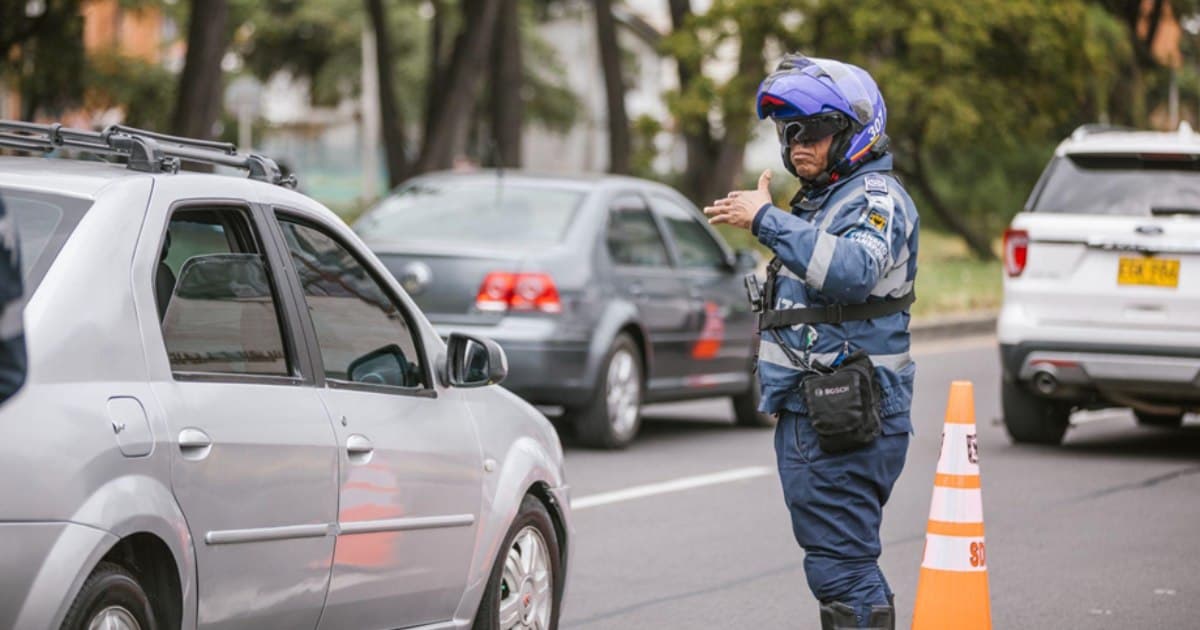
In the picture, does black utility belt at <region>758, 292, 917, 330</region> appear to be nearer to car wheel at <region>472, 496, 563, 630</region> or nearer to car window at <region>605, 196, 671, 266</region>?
car wheel at <region>472, 496, 563, 630</region>

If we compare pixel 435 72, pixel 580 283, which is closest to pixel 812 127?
pixel 580 283

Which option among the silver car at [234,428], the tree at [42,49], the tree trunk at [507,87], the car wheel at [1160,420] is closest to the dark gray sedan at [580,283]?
the car wheel at [1160,420]

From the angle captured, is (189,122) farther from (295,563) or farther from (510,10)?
(295,563)

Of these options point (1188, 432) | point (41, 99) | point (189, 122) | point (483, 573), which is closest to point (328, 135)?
point (41, 99)

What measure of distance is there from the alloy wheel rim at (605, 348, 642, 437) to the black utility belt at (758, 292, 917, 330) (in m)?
7.10

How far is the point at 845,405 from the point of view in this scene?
543 centimetres

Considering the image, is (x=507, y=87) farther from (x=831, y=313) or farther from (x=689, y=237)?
(x=831, y=313)

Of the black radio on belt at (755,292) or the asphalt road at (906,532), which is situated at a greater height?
the black radio on belt at (755,292)

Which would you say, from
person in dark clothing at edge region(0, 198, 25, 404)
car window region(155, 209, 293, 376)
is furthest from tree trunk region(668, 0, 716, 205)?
person in dark clothing at edge region(0, 198, 25, 404)

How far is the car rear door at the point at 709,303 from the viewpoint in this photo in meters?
13.8

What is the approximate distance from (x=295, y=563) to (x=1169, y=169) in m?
8.47

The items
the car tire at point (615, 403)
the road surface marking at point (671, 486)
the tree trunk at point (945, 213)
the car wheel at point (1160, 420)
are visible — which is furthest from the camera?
the tree trunk at point (945, 213)

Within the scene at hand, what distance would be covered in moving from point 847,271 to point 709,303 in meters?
8.62

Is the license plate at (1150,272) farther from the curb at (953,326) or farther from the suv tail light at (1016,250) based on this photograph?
the curb at (953,326)
